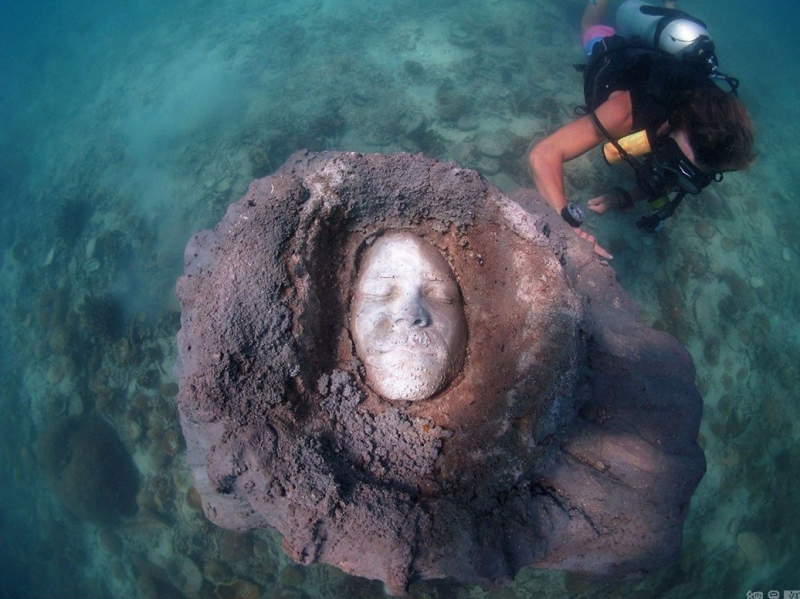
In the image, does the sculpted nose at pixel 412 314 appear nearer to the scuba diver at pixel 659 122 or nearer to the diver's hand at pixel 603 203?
the scuba diver at pixel 659 122

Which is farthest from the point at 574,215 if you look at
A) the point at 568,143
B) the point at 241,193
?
the point at 241,193

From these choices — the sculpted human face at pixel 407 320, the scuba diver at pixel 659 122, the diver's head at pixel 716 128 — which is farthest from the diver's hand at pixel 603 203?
the sculpted human face at pixel 407 320

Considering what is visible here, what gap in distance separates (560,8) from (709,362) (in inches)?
363

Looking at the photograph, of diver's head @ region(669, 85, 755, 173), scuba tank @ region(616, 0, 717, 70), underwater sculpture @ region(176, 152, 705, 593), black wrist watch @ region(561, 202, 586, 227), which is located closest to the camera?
underwater sculpture @ region(176, 152, 705, 593)

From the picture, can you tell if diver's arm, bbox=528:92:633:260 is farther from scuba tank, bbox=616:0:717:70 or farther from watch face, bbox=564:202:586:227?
scuba tank, bbox=616:0:717:70

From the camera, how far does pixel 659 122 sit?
404cm

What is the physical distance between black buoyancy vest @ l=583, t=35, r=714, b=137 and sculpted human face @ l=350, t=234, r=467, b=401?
2.67 metres

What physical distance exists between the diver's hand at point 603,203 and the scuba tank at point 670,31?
1.67m

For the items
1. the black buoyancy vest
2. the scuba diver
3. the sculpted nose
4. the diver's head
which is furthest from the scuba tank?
the sculpted nose

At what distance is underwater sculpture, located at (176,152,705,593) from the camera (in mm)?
2248

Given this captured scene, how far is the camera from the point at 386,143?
6.97 meters

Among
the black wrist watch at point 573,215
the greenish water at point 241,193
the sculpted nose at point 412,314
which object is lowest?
the greenish water at point 241,193

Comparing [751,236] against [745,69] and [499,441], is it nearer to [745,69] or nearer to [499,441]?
[499,441]

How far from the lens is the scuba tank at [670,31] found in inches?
175
